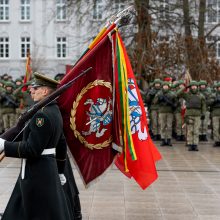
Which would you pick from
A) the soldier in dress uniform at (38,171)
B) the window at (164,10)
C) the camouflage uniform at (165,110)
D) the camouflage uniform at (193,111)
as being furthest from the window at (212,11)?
the soldier in dress uniform at (38,171)

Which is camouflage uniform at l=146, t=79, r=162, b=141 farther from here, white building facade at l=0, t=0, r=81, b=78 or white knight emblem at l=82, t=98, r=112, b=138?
white building facade at l=0, t=0, r=81, b=78

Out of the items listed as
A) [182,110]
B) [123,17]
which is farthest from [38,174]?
[182,110]

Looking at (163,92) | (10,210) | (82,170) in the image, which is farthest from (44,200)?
(163,92)

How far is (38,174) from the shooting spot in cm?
533

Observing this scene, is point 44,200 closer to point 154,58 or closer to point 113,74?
point 113,74

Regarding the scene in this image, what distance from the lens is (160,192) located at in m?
9.23

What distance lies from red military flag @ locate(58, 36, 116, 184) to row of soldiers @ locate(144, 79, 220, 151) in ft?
29.5

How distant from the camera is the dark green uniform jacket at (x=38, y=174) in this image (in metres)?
5.23

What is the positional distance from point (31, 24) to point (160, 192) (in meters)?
45.6

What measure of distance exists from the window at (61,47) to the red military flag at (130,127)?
46.6m

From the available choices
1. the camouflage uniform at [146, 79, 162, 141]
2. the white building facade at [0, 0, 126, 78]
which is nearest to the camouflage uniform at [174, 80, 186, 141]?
the camouflage uniform at [146, 79, 162, 141]

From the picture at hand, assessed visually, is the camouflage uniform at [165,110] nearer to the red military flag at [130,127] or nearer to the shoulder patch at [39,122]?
the red military flag at [130,127]

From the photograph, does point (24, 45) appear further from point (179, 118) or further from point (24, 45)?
point (179, 118)

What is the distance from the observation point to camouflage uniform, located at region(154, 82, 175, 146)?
17.0 metres
